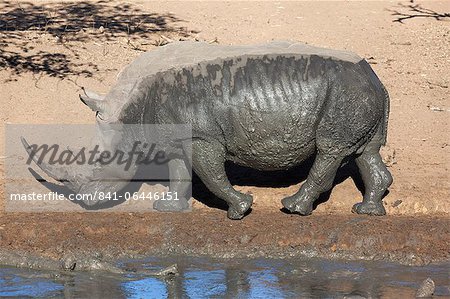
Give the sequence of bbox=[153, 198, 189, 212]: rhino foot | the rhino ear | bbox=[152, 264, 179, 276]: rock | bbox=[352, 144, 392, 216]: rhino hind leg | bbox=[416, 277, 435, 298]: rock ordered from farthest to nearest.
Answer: bbox=[153, 198, 189, 212]: rhino foot < bbox=[352, 144, 392, 216]: rhino hind leg < the rhino ear < bbox=[152, 264, 179, 276]: rock < bbox=[416, 277, 435, 298]: rock

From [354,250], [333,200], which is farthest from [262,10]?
[354,250]

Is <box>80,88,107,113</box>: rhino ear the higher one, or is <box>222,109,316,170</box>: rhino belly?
<box>80,88,107,113</box>: rhino ear

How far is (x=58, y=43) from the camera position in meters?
15.7

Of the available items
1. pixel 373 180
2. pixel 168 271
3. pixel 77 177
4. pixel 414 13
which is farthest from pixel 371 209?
pixel 414 13

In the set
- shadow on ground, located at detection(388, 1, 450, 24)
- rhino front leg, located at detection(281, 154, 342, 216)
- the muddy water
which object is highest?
shadow on ground, located at detection(388, 1, 450, 24)

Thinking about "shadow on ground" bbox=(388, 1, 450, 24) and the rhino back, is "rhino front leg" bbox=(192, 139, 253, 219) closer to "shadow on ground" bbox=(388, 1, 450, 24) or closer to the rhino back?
the rhino back

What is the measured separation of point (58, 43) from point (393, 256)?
6.28 m

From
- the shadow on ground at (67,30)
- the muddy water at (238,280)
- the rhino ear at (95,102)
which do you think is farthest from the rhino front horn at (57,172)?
the shadow on ground at (67,30)

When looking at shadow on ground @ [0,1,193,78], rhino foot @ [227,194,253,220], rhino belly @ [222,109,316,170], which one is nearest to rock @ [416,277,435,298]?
rhino belly @ [222,109,316,170]

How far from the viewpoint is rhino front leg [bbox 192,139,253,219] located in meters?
11.3

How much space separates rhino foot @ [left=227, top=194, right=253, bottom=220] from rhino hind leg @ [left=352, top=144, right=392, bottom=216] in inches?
42.6

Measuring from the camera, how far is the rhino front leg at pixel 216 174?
11.3 meters

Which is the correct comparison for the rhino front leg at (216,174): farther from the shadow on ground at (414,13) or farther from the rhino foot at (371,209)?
the shadow on ground at (414,13)

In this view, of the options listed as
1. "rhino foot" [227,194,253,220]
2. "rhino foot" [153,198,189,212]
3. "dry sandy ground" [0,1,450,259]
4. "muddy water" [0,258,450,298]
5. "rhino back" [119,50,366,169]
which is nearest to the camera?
"muddy water" [0,258,450,298]
